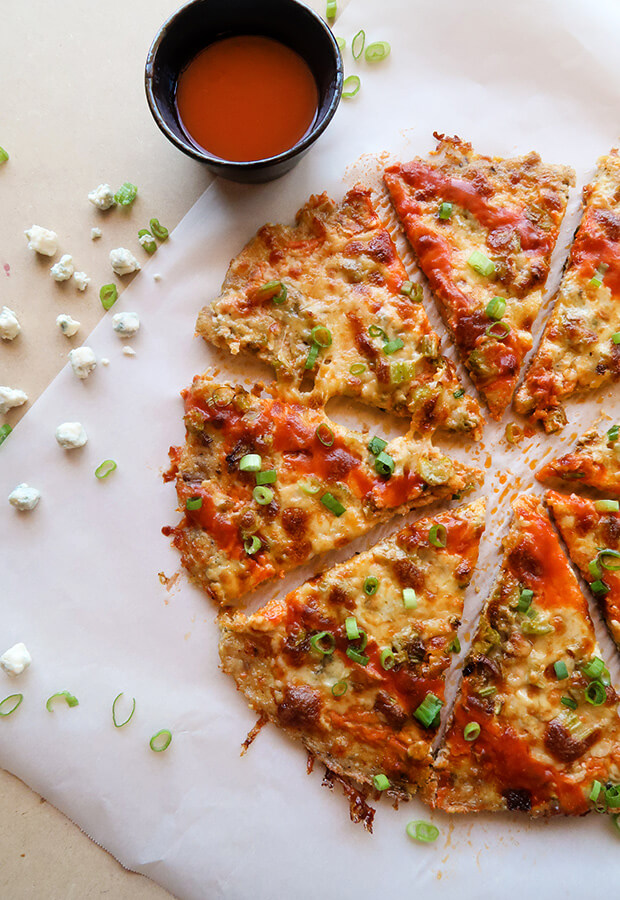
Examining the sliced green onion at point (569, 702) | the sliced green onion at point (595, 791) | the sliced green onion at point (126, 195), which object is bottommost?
the sliced green onion at point (595, 791)

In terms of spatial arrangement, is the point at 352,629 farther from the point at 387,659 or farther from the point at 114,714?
the point at 114,714

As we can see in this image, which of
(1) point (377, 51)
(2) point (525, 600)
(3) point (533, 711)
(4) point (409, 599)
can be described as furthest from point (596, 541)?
(1) point (377, 51)

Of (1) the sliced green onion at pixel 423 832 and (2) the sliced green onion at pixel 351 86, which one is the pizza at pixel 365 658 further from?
(2) the sliced green onion at pixel 351 86

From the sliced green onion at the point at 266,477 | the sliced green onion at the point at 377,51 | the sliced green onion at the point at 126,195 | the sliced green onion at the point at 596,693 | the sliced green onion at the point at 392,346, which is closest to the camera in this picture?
the sliced green onion at the point at 596,693

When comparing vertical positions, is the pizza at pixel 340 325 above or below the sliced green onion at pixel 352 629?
above

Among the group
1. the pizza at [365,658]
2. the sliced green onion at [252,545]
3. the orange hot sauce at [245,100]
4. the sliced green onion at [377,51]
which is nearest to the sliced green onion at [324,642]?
the pizza at [365,658]
